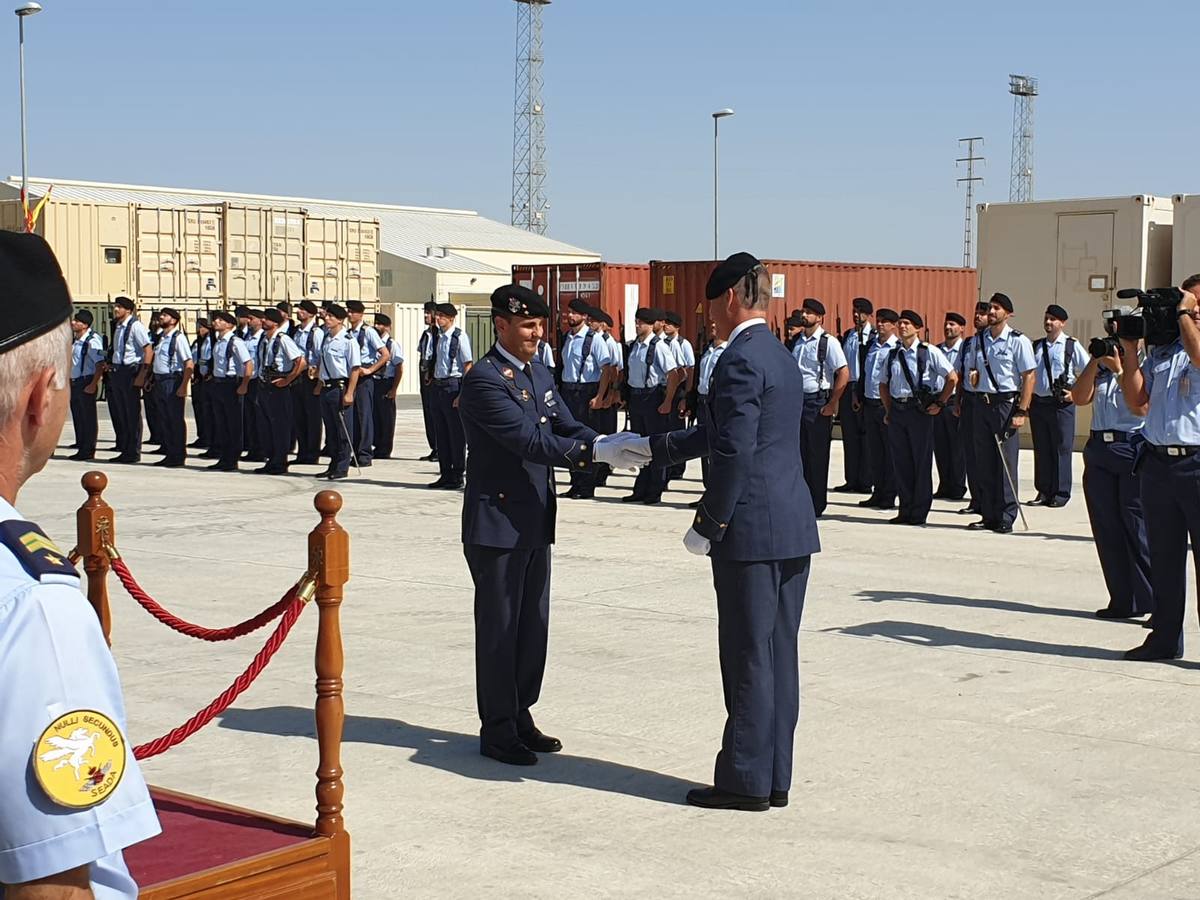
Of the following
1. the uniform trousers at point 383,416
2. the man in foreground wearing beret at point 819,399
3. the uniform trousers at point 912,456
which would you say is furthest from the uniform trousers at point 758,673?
the uniform trousers at point 383,416

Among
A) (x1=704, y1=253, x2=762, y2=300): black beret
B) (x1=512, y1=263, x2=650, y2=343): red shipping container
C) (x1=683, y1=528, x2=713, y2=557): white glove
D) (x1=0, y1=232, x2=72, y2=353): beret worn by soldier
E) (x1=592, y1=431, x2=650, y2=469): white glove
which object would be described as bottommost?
(x1=683, y1=528, x2=713, y2=557): white glove

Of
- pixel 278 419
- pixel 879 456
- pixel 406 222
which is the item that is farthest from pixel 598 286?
pixel 406 222

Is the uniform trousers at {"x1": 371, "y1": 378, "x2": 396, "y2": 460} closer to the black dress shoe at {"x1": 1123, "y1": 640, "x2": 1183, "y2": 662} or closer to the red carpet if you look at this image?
the black dress shoe at {"x1": 1123, "y1": 640, "x2": 1183, "y2": 662}

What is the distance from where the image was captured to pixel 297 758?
636 cm

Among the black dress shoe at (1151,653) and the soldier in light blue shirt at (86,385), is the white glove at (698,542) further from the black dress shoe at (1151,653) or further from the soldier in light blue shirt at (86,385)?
the soldier in light blue shirt at (86,385)

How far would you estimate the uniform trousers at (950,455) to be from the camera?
54.7ft

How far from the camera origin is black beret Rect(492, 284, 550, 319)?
6633 millimetres

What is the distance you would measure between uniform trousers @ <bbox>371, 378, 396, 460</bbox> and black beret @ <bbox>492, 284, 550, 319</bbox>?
15.4m

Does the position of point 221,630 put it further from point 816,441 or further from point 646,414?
point 646,414

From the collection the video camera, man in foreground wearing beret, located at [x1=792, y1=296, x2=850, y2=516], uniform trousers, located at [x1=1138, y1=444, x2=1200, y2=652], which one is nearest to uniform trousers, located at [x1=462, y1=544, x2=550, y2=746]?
uniform trousers, located at [x1=1138, y1=444, x2=1200, y2=652]

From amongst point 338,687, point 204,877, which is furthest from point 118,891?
point 338,687

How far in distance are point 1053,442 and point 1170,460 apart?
321 inches

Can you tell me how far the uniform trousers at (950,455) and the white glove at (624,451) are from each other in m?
10.6

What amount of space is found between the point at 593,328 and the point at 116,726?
16116mm
